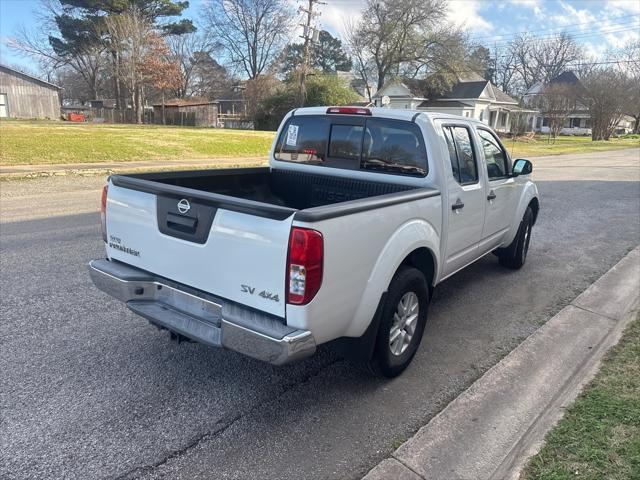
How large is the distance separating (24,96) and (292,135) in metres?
54.8

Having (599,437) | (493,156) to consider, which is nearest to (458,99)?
(493,156)

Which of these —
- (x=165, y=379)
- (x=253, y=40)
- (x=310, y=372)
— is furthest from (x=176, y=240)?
(x=253, y=40)

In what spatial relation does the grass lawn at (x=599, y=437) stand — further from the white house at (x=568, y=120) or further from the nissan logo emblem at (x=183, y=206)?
the white house at (x=568, y=120)

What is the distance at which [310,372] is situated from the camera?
357cm

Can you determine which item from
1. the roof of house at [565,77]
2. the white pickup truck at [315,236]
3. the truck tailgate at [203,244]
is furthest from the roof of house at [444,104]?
the truck tailgate at [203,244]

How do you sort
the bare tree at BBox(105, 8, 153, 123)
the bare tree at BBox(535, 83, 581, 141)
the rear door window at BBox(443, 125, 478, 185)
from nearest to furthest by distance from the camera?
the rear door window at BBox(443, 125, 478, 185) → the bare tree at BBox(105, 8, 153, 123) → the bare tree at BBox(535, 83, 581, 141)

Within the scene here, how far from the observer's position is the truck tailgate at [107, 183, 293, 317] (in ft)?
8.53

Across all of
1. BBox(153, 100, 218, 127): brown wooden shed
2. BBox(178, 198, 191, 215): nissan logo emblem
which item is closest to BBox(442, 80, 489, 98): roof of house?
BBox(153, 100, 218, 127): brown wooden shed

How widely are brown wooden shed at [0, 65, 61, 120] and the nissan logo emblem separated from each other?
55.4m

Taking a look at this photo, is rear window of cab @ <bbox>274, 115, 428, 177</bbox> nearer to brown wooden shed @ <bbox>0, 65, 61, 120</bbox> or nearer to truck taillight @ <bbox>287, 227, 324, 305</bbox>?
truck taillight @ <bbox>287, 227, 324, 305</bbox>

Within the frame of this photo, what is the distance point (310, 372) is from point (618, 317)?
3159 millimetres

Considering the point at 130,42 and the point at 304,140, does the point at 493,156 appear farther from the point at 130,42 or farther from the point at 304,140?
the point at 130,42

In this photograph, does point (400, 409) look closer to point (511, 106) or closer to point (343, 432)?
point (343, 432)

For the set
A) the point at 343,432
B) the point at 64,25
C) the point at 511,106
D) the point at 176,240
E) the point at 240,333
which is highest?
the point at 64,25
